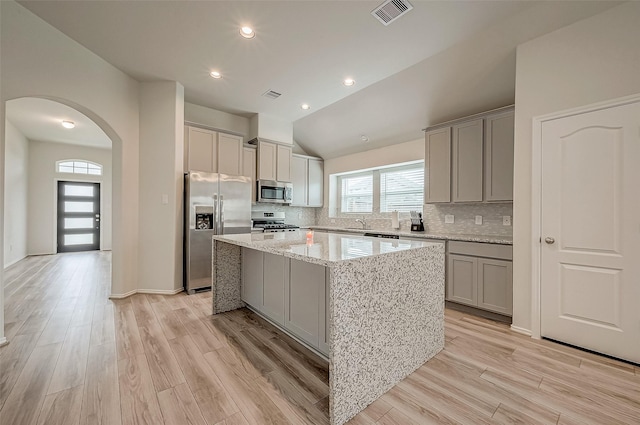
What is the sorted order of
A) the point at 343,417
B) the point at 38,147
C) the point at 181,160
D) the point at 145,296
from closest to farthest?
the point at 343,417 < the point at 145,296 < the point at 181,160 < the point at 38,147

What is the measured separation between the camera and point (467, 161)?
3.45 metres

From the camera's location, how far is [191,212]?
3.77 m

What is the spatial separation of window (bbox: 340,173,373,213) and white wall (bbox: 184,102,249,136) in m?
2.33

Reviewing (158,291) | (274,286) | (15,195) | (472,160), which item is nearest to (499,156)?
(472,160)

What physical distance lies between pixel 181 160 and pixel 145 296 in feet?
6.28

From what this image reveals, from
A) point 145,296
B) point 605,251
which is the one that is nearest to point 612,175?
point 605,251

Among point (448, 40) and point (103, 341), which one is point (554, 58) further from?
point (103, 341)

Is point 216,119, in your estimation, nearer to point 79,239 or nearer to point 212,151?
point 212,151

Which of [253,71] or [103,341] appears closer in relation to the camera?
[103,341]

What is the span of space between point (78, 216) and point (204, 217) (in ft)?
19.4

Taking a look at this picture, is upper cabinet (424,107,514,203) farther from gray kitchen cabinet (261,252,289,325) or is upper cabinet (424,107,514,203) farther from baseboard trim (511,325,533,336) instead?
gray kitchen cabinet (261,252,289,325)

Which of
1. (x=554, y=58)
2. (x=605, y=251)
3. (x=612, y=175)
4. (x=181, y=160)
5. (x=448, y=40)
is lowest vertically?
(x=605, y=251)

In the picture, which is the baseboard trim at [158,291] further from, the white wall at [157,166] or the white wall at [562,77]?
the white wall at [562,77]

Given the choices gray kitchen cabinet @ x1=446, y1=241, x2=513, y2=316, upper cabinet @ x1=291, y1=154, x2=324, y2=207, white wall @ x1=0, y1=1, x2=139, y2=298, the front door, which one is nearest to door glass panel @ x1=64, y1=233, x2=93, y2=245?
the front door
